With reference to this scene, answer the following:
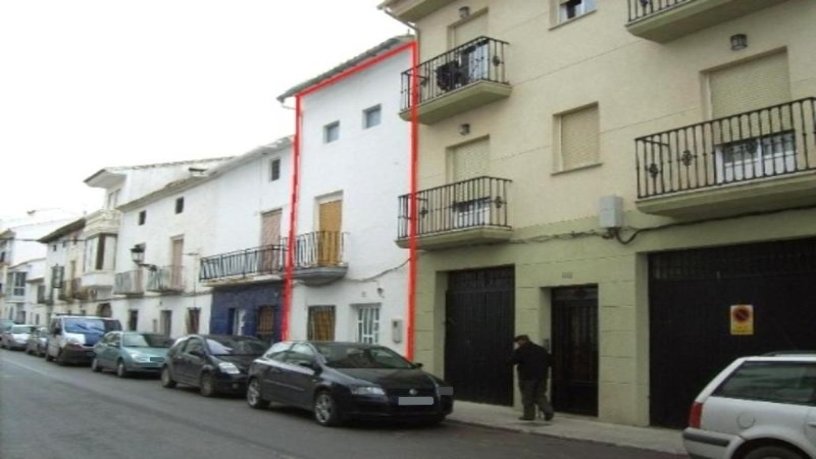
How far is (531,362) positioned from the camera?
1242 centimetres

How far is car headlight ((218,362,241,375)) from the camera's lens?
51.7 feet

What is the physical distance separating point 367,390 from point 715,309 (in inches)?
205

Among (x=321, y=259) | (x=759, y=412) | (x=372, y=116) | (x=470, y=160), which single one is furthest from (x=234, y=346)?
(x=759, y=412)

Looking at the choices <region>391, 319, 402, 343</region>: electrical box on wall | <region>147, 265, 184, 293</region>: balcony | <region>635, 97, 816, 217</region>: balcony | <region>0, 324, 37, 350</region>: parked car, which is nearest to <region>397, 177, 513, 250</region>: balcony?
<region>391, 319, 402, 343</region>: electrical box on wall

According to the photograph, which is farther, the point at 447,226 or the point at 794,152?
the point at 447,226

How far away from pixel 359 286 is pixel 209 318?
31.1 feet

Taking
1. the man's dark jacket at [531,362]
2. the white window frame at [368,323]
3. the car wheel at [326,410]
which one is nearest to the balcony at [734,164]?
the man's dark jacket at [531,362]

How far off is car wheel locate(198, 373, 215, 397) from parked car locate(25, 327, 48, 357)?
51.6 ft

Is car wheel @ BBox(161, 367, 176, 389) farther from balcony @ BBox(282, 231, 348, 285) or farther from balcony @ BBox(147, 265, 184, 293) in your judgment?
balcony @ BBox(147, 265, 184, 293)

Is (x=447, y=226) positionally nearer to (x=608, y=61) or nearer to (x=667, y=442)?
(x=608, y=61)

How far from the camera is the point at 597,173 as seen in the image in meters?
12.8

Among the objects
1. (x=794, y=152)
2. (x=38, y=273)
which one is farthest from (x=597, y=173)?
(x=38, y=273)

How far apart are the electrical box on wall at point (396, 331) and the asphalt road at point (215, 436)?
11.9ft

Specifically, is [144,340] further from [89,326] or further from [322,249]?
[322,249]
